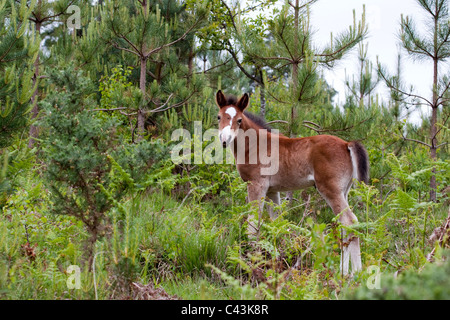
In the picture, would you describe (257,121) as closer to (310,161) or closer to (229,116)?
(229,116)

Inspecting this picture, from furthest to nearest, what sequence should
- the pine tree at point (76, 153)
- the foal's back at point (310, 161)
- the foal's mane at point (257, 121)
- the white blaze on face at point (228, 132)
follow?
1. the foal's mane at point (257, 121)
2. the white blaze on face at point (228, 132)
3. the foal's back at point (310, 161)
4. the pine tree at point (76, 153)

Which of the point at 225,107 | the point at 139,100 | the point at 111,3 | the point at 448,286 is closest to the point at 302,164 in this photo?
the point at 225,107

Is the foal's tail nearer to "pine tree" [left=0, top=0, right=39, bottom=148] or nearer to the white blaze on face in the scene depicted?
the white blaze on face

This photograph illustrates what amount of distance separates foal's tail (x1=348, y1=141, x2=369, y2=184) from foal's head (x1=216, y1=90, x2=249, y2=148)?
68.1 inches

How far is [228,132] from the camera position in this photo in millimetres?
5617

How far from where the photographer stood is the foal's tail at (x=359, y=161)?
17.3 feet

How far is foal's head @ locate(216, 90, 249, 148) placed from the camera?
5605mm

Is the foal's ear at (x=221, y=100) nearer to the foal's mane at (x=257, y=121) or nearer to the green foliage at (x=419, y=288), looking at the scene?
the foal's mane at (x=257, y=121)

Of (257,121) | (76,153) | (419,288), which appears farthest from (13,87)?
(419,288)

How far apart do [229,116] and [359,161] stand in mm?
2010

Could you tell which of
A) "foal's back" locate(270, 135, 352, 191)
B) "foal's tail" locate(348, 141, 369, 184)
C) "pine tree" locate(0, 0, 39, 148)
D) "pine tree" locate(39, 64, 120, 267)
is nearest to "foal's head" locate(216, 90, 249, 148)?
"foal's back" locate(270, 135, 352, 191)

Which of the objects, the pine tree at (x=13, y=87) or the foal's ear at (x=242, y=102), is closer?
the pine tree at (x=13, y=87)

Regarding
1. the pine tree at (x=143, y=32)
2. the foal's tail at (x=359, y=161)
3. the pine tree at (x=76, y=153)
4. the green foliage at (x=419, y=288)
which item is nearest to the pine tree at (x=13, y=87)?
the pine tree at (x=76, y=153)

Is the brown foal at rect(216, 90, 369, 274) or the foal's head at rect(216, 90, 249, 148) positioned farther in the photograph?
the foal's head at rect(216, 90, 249, 148)
